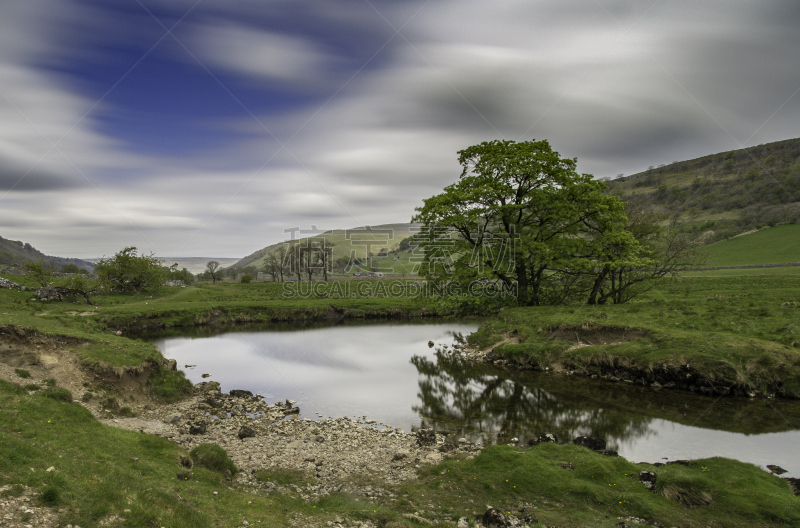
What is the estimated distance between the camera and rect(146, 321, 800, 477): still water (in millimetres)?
15953

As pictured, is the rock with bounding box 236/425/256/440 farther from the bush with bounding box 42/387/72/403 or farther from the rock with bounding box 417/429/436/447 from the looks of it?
the rock with bounding box 417/429/436/447

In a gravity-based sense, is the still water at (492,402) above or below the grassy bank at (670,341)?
below

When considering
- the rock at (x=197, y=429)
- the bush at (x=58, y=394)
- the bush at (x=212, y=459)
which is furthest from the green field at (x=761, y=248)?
the bush at (x=58, y=394)

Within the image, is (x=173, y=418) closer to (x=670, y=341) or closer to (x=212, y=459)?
(x=212, y=459)

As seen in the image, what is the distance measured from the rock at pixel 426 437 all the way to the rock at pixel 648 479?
23.5ft

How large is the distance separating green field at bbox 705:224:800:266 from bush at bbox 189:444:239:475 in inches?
4655

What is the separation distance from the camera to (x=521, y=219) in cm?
3528

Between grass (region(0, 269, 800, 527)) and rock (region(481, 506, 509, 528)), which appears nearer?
grass (region(0, 269, 800, 527))

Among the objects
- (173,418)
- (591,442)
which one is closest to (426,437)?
(591,442)

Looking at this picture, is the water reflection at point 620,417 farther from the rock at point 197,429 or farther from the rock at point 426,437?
the rock at point 197,429

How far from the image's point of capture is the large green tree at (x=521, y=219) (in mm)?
32656

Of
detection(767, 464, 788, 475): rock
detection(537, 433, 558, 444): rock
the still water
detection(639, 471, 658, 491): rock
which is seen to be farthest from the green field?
detection(639, 471, 658, 491): rock

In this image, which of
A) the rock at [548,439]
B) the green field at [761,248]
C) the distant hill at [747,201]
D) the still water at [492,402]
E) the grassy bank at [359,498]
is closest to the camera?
the grassy bank at [359,498]

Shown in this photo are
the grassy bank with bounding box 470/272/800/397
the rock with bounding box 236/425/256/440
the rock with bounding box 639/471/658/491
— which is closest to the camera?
the rock with bounding box 639/471/658/491
